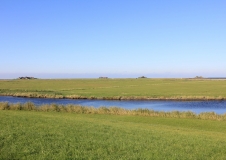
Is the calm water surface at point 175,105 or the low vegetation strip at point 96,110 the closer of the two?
the low vegetation strip at point 96,110

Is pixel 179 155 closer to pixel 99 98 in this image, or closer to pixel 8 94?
pixel 99 98

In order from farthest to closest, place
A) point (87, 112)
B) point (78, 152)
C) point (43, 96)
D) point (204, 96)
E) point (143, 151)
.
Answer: point (43, 96)
point (204, 96)
point (87, 112)
point (143, 151)
point (78, 152)

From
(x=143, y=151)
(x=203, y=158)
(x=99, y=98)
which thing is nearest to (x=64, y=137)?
(x=143, y=151)

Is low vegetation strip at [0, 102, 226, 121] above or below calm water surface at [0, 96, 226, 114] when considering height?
above

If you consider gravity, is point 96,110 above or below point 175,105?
above

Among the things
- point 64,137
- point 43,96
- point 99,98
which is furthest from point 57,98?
point 64,137

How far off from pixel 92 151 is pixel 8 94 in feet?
216

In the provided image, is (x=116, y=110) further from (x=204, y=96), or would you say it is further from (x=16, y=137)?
(x=204, y=96)

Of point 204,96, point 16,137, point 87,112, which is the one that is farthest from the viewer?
point 204,96

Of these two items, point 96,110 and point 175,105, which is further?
point 175,105

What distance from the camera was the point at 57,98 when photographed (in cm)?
6181

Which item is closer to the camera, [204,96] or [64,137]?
[64,137]

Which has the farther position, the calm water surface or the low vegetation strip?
the calm water surface

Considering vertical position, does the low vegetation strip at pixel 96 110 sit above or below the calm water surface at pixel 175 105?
above
